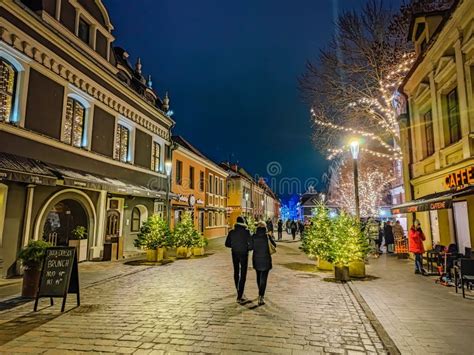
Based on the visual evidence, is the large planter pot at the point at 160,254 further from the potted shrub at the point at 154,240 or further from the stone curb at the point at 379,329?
the stone curb at the point at 379,329

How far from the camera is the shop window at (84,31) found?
547 inches

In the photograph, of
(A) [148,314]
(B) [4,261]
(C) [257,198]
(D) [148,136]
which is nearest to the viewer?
(A) [148,314]

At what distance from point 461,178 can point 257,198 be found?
159 feet

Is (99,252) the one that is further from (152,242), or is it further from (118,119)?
(118,119)

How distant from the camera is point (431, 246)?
13984mm

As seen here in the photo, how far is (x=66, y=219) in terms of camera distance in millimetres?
14297

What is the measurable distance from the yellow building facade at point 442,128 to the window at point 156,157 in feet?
45.0

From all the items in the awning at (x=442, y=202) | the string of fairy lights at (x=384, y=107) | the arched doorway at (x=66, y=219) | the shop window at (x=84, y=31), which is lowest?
the arched doorway at (x=66, y=219)

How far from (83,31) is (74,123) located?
431cm

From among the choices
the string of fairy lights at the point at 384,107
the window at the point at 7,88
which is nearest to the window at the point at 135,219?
the window at the point at 7,88

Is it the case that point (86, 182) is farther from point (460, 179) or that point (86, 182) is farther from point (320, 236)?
point (460, 179)

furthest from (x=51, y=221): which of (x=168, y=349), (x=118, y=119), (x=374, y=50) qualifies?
(x=374, y=50)

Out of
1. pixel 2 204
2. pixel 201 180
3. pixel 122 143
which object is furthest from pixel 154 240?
pixel 201 180

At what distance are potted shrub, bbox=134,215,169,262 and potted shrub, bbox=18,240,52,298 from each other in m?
6.73
